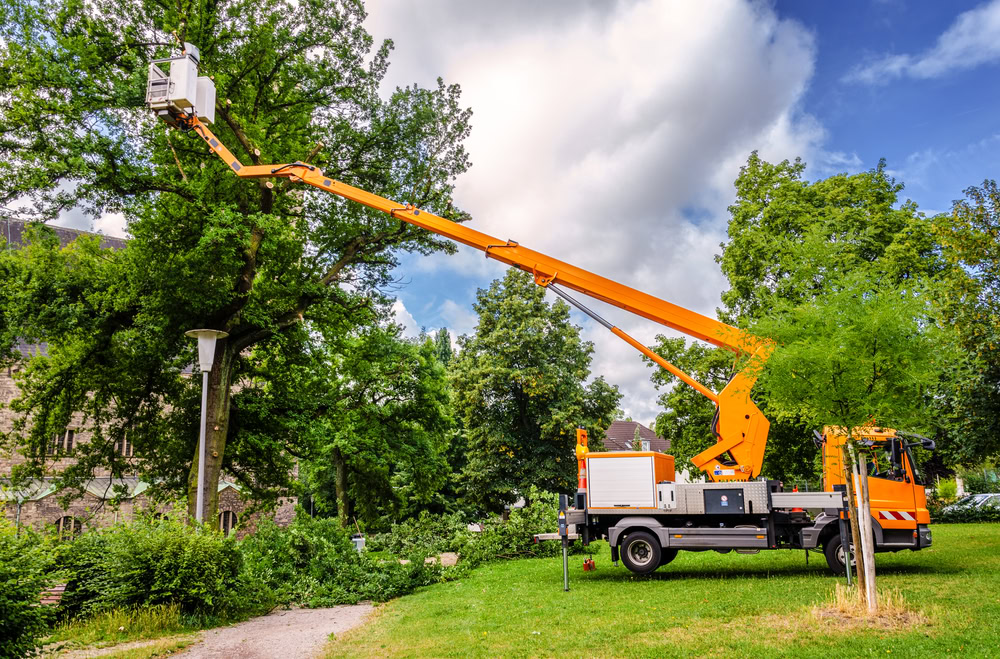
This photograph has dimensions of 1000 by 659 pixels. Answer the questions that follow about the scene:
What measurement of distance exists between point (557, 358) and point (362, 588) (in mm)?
22844

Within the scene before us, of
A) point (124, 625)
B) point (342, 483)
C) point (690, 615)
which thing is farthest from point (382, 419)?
point (690, 615)

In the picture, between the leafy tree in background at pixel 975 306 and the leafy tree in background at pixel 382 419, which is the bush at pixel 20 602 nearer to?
the leafy tree in background at pixel 382 419

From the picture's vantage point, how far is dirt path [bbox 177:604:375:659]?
29.6 ft

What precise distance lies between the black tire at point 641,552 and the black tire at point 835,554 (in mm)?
3091

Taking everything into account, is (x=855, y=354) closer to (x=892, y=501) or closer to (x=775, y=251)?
(x=892, y=501)

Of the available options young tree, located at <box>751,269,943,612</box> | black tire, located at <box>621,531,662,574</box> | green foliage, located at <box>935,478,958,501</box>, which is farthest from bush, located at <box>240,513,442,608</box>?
green foliage, located at <box>935,478,958,501</box>

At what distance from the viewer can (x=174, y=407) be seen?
2092cm

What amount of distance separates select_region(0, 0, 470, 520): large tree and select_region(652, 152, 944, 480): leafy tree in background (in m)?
11.4

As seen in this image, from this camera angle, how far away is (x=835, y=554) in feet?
42.9

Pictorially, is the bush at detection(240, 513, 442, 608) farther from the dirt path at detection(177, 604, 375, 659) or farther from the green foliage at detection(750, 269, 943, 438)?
the green foliage at detection(750, 269, 943, 438)

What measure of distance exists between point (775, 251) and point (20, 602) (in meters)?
22.0

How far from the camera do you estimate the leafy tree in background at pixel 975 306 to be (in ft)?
53.7

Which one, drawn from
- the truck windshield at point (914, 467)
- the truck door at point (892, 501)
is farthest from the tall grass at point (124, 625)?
the truck windshield at point (914, 467)

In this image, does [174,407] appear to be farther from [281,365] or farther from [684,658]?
[684,658]
